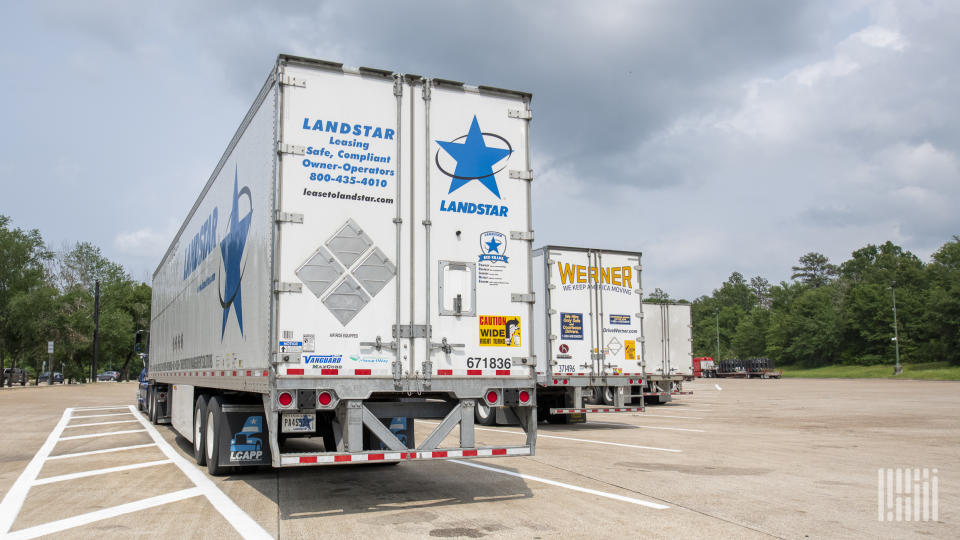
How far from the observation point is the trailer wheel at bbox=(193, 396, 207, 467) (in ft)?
32.6

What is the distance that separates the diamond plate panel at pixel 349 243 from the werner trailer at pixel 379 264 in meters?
0.01

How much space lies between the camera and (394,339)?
7312 millimetres

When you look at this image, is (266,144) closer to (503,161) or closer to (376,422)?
(503,161)

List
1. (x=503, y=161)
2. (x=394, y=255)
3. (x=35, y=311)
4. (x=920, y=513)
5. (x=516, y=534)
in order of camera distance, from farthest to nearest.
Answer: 1. (x=35, y=311)
2. (x=503, y=161)
3. (x=394, y=255)
4. (x=920, y=513)
5. (x=516, y=534)

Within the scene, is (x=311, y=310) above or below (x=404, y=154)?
below

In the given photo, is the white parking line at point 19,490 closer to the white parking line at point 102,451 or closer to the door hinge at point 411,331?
the white parking line at point 102,451

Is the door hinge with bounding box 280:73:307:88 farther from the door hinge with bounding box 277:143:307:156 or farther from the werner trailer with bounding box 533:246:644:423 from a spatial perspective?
the werner trailer with bounding box 533:246:644:423

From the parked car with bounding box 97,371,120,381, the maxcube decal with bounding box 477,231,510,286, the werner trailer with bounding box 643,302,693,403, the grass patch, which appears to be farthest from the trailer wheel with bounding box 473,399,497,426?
the parked car with bounding box 97,371,120,381

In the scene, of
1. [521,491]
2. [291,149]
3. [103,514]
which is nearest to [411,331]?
[291,149]

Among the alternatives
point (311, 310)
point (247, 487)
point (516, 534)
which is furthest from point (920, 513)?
point (247, 487)

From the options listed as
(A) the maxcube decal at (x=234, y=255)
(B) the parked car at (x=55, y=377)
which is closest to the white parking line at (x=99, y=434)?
(A) the maxcube decal at (x=234, y=255)

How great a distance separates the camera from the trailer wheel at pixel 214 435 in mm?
8844

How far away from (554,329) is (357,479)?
8.03 meters

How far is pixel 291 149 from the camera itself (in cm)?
719
